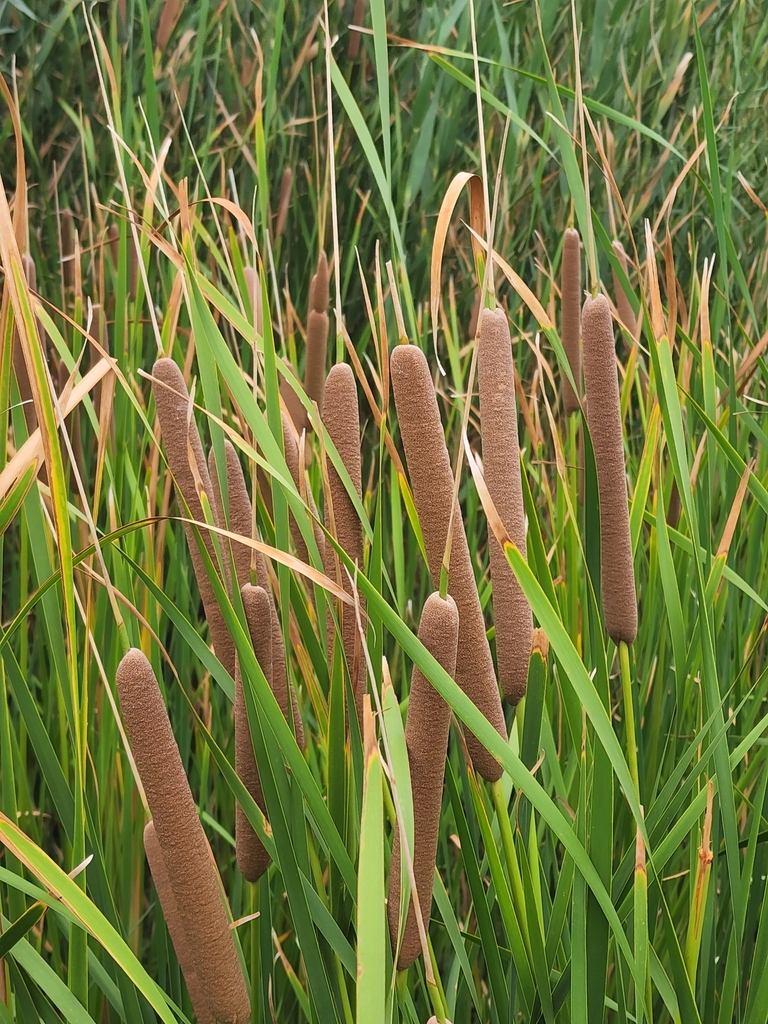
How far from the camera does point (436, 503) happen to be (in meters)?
0.39

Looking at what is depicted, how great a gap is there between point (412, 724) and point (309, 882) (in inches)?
5.3

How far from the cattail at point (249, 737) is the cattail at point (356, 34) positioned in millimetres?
1301

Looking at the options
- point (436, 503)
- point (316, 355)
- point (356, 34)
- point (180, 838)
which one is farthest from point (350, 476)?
point (356, 34)

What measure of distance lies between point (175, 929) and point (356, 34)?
1430 mm

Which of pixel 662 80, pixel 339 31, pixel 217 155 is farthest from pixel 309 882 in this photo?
pixel 662 80

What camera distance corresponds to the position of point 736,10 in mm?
1786

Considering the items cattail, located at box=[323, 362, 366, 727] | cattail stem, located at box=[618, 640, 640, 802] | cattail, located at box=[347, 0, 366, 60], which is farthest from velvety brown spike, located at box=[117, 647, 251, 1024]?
cattail, located at box=[347, 0, 366, 60]

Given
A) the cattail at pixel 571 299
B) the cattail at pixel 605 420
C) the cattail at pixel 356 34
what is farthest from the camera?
the cattail at pixel 356 34

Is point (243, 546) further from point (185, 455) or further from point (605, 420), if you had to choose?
point (605, 420)


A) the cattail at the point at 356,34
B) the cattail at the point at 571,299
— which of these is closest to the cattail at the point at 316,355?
the cattail at the point at 571,299

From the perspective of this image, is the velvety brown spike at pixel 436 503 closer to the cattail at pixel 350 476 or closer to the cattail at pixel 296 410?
the cattail at pixel 350 476

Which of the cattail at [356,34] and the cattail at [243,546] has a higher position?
the cattail at [356,34]

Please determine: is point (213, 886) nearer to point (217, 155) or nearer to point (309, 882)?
point (309, 882)

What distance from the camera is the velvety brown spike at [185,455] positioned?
442mm
